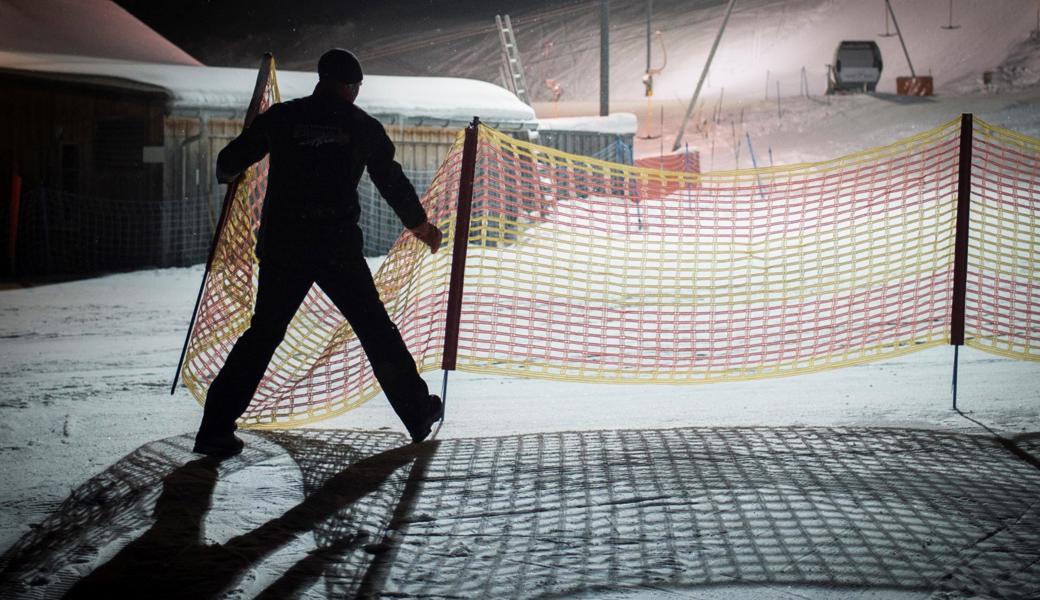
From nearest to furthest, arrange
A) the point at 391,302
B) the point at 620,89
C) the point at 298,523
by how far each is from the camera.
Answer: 1. the point at 298,523
2. the point at 391,302
3. the point at 620,89

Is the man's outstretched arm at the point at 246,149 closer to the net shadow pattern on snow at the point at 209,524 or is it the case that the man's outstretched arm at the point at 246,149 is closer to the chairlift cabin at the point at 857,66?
the net shadow pattern on snow at the point at 209,524

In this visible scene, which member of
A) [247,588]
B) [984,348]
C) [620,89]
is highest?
[620,89]

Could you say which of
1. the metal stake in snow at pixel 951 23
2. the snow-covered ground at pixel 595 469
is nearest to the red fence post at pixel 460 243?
the snow-covered ground at pixel 595 469

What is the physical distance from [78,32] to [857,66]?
118ft

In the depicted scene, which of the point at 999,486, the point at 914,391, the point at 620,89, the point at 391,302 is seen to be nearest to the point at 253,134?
the point at 391,302

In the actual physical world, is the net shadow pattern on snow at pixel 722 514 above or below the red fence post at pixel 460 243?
below

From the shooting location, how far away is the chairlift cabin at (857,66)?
151 ft

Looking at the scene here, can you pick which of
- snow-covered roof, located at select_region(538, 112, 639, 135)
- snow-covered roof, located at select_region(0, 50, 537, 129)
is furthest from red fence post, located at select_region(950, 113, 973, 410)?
snow-covered roof, located at select_region(538, 112, 639, 135)

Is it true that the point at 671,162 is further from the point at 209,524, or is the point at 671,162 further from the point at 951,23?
the point at 951,23

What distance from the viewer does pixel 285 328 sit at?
4.87 m

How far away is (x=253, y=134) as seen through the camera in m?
4.81

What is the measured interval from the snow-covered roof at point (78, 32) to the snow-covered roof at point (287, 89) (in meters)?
1.72

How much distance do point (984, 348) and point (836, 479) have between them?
2392mm

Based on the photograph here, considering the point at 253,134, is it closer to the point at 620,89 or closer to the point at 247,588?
the point at 247,588
